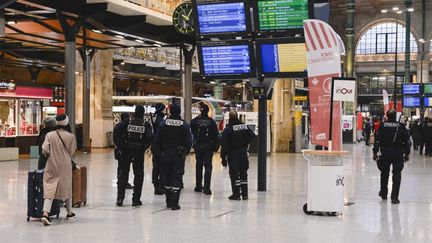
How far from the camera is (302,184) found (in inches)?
602

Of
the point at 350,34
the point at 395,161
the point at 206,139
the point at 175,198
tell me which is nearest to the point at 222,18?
the point at 206,139

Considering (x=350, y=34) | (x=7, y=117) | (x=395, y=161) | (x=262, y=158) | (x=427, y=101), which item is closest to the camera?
(x=395, y=161)

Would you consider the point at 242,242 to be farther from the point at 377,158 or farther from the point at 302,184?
the point at 302,184

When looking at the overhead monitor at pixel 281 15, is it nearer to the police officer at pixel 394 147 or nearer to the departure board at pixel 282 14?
the departure board at pixel 282 14

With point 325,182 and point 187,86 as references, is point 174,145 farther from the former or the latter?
point 187,86

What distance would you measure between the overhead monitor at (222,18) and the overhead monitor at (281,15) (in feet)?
0.86

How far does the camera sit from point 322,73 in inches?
433

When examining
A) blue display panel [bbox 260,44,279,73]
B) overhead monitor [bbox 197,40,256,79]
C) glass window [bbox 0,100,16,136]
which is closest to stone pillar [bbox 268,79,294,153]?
glass window [bbox 0,100,16,136]

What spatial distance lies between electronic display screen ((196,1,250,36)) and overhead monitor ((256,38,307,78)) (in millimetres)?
585

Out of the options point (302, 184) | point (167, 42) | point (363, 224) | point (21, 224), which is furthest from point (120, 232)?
point (167, 42)

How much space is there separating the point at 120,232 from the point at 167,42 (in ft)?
59.7

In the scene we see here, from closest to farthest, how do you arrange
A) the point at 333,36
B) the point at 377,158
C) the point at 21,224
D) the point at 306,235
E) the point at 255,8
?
the point at 306,235 → the point at 21,224 → the point at 333,36 → the point at 377,158 → the point at 255,8

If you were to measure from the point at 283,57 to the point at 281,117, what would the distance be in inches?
681

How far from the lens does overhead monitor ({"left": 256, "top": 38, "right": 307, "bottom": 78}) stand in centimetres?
1299
